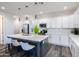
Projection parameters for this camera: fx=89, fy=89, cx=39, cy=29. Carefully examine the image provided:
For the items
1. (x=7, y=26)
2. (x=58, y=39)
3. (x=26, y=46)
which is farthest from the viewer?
(x=26, y=46)

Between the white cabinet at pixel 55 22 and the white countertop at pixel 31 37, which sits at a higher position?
the white cabinet at pixel 55 22

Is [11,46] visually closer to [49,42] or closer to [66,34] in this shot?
[49,42]

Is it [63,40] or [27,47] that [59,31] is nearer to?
[63,40]

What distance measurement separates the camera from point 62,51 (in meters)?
1.63

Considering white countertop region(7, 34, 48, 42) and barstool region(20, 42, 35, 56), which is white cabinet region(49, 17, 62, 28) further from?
barstool region(20, 42, 35, 56)

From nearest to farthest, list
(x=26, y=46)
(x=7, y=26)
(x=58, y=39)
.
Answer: (x=7, y=26) < (x=58, y=39) < (x=26, y=46)

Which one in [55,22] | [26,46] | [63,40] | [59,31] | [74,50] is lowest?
[74,50]

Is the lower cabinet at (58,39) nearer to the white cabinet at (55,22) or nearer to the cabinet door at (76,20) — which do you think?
the white cabinet at (55,22)

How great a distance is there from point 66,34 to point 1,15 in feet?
3.78

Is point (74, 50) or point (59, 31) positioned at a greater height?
point (59, 31)

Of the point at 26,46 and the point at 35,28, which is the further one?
the point at 26,46

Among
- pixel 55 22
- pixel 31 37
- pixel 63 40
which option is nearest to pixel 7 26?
pixel 31 37

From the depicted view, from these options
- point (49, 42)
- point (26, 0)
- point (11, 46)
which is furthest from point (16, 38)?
point (26, 0)

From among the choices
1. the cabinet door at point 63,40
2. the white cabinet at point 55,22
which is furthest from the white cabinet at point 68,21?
the cabinet door at point 63,40
